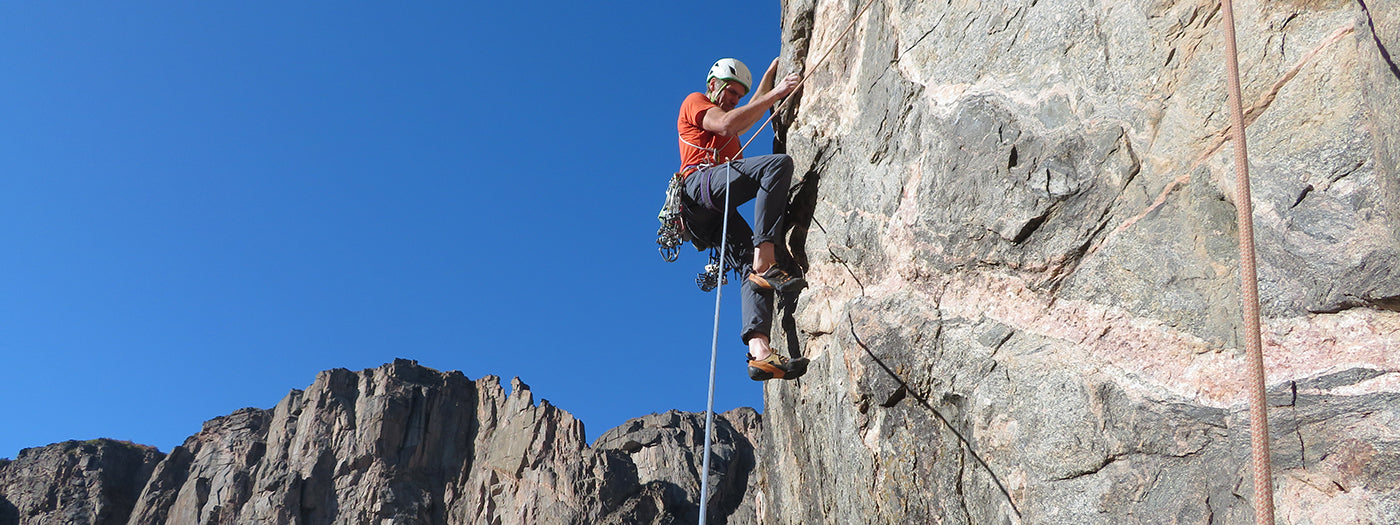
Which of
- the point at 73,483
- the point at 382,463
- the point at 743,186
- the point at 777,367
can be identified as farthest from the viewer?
the point at 73,483

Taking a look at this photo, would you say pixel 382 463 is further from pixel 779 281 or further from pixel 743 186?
pixel 779 281

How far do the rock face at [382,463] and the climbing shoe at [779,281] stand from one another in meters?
49.0

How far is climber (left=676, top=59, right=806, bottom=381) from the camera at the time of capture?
7180 millimetres

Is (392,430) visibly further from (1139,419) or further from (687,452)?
(1139,419)

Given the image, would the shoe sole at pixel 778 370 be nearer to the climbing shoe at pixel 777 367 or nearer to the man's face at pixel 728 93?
the climbing shoe at pixel 777 367

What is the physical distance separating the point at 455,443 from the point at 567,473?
13.0 metres

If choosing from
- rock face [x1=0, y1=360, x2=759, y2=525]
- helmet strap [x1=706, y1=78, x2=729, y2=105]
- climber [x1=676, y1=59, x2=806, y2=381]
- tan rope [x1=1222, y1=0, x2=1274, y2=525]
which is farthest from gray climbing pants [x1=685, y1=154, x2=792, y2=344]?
rock face [x1=0, y1=360, x2=759, y2=525]

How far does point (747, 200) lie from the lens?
7.79m

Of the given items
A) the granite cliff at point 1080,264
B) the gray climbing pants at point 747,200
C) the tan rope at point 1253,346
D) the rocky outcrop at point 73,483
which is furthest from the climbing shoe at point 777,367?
the rocky outcrop at point 73,483

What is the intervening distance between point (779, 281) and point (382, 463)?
61.3 m

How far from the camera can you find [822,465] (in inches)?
267

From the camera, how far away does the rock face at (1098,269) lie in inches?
159

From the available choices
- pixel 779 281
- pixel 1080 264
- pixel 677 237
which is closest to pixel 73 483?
pixel 677 237

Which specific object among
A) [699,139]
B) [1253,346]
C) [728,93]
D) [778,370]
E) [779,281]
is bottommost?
[1253,346]
